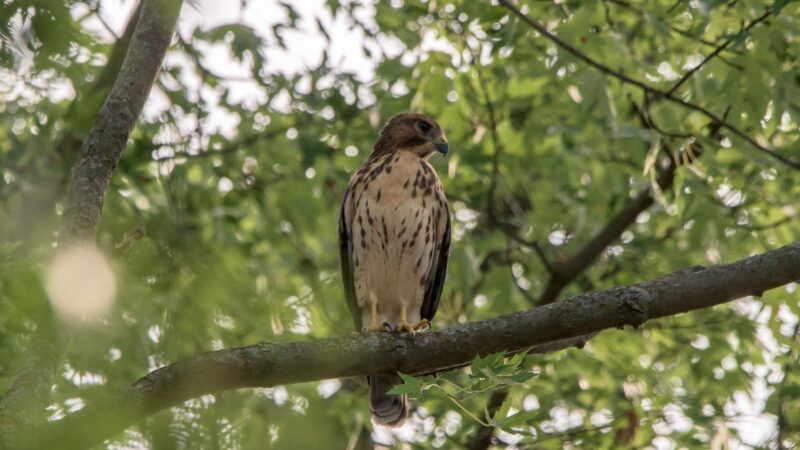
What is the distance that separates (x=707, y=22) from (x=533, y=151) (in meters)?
3.39

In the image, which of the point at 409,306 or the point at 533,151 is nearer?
the point at 409,306

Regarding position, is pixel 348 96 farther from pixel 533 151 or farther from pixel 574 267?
pixel 574 267

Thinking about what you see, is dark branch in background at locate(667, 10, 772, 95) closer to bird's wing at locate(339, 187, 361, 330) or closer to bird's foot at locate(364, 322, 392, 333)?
bird's foot at locate(364, 322, 392, 333)

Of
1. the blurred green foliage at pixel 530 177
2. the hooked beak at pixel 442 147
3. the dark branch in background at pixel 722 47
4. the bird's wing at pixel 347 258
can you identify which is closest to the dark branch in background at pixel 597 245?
the blurred green foliage at pixel 530 177

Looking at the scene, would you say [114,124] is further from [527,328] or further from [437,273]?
[437,273]

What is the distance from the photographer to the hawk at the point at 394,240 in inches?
241

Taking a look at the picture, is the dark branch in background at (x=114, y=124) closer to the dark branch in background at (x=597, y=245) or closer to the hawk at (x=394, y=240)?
the hawk at (x=394, y=240)

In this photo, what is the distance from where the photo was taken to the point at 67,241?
9.10 ft

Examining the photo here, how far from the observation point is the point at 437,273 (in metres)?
6.66

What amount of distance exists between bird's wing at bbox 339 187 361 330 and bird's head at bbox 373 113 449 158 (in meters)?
0.53

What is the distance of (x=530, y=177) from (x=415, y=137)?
252 cm

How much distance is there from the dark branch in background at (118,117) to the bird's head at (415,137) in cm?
334

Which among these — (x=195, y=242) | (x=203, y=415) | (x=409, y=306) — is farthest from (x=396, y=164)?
(x=203, y=415)

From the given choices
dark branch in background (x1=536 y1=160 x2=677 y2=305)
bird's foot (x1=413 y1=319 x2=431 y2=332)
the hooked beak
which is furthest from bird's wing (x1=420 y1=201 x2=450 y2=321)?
dark branch in background (x1=536 y1=160 x2=677 y2=305)
